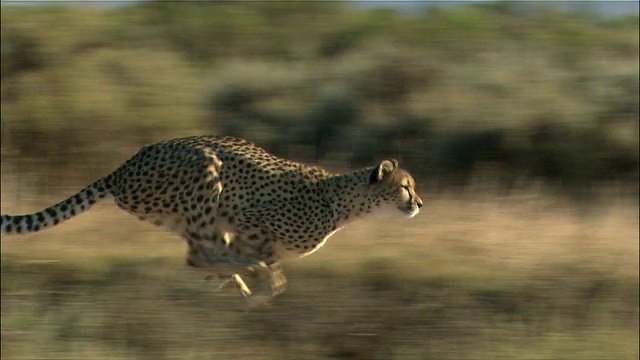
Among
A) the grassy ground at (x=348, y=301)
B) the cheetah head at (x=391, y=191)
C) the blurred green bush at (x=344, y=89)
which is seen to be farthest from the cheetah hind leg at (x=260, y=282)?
the blurred green bush at (x=344, y=89)

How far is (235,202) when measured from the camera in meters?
7.59

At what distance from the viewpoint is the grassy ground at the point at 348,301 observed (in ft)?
26.0

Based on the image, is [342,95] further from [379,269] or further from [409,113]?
[379,269]

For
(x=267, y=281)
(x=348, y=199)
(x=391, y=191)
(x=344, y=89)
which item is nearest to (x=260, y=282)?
(x=267, y=281)

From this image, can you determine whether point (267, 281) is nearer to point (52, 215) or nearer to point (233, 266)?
point (233, 266)

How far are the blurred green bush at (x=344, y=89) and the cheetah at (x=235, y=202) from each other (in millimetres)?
3575

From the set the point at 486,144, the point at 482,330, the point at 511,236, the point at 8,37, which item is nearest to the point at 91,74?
the point at 8,37

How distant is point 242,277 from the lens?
26.6ft

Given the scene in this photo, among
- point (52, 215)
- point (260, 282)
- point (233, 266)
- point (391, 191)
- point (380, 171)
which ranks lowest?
point (260, 282)

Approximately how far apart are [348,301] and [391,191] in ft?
2.97

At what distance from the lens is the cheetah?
7508 mm

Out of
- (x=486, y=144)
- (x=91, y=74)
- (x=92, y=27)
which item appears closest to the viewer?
(x=486, y=144)

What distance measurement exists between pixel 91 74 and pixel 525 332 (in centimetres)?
607

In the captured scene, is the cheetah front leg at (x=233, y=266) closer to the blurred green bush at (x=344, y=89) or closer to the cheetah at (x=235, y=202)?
the cheetah at (x=235, y=202)
